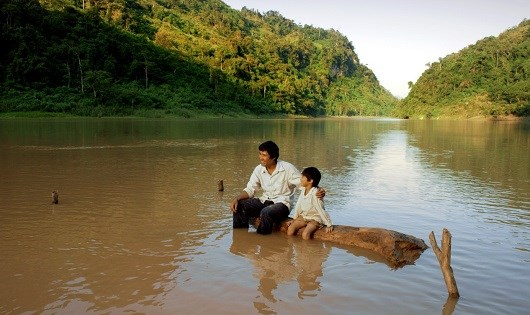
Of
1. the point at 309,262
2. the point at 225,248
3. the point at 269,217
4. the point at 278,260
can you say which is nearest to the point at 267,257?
the point at 278,260

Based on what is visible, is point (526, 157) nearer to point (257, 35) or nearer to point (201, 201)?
point (201, 201)

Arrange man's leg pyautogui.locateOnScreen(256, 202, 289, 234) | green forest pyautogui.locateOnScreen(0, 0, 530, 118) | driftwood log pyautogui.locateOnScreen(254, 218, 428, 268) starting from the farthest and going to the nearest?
green forest pyautogui.locateOnScreen(0, 0, 530, 118), man's leg pyautogui.locateOnScreen(256, 202, 289, 234), driftwood log pyautogui.locateOnScreen(254, 218, 428, 268)

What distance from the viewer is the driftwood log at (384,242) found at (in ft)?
20.8

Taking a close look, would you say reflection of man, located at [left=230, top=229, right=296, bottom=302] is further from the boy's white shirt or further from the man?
the boy's white shirt

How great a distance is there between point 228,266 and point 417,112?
393ft

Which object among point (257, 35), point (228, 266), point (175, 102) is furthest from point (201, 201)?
point (257, 35)

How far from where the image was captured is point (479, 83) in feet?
369

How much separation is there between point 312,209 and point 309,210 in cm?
6

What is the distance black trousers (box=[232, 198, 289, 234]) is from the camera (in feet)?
25.2

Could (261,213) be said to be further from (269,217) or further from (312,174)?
(312,174)

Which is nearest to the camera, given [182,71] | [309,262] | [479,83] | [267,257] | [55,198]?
[309,262]

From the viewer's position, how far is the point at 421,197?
11375mm

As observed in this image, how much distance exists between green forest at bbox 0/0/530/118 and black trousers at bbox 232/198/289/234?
49.5 meters

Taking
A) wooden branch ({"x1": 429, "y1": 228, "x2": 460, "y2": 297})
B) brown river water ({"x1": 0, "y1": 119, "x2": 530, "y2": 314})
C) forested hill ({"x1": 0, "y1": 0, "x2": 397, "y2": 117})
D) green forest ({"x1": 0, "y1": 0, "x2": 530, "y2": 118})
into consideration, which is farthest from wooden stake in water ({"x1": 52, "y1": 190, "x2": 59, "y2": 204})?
forested hill ({"x1": 0, "y1": 0, "x2": 397, "y2": 117})
